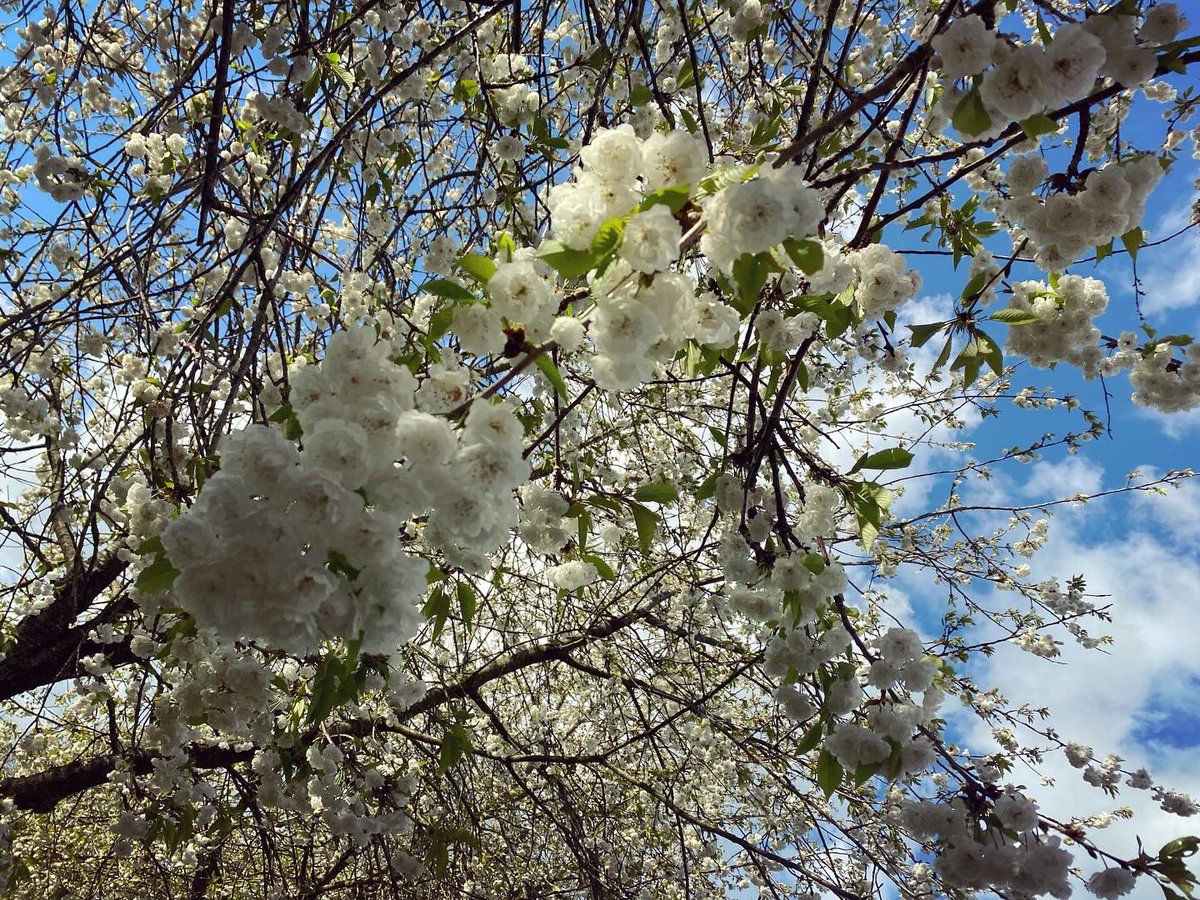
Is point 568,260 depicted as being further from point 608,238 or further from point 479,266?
point 479,266

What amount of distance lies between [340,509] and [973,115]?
1.30 metres

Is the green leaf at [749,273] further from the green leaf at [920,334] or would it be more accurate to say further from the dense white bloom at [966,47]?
the green leaf at [920,334]

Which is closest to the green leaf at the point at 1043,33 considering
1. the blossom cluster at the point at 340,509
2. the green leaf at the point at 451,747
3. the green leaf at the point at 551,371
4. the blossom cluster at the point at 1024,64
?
the blossom cluster at the point at 1024,64

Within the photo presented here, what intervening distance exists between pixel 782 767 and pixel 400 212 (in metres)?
3.82

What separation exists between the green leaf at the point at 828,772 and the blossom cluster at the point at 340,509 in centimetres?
114

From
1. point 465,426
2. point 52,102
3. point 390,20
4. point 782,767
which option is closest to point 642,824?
point 782,767

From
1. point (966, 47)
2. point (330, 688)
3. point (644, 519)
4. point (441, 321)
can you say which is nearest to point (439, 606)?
point (330, 688)

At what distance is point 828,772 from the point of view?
1698 millimetres

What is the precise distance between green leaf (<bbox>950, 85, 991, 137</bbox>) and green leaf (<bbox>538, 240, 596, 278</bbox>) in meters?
0.79

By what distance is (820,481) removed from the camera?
6.81ft

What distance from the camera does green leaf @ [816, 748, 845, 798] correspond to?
66.3 inches

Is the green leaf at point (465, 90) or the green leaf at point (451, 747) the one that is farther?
the green leaf at point (465, 90)

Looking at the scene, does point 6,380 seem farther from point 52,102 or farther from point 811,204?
point 811,204

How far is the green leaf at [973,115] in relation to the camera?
1.27 m
